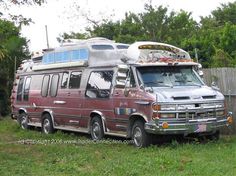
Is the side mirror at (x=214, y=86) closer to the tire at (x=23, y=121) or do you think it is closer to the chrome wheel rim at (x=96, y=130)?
the chrome wheel rim at (x=96, y=130)

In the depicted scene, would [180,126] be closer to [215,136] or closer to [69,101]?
[215,136]

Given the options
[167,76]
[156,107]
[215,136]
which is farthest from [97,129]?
[215,136]

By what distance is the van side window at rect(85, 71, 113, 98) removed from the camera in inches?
536

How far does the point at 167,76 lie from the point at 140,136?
171cm

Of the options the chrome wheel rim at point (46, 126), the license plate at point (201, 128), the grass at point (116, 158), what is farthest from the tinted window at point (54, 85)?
the license plate at point (201, 128)

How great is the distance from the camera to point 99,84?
45.9ft

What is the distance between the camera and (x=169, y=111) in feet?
37.7

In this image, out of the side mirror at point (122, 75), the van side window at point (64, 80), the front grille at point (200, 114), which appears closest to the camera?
the front grille at point (200, 114)

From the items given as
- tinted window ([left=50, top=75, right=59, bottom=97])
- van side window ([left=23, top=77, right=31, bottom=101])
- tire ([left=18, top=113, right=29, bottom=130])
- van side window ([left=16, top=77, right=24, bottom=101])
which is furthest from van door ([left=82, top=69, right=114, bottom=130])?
van side window ([left=16, top=77, right=24, bottom=101])

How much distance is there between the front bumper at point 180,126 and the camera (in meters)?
11.4

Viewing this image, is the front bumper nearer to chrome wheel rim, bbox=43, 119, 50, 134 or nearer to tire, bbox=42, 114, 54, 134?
tire, bbox=42, 114, 54, 134

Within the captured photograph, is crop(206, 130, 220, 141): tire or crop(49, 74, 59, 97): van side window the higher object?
crop(49, 74, 59, 97): van side window

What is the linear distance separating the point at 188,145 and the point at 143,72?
87.4 inches

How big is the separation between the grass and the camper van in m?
0.50
